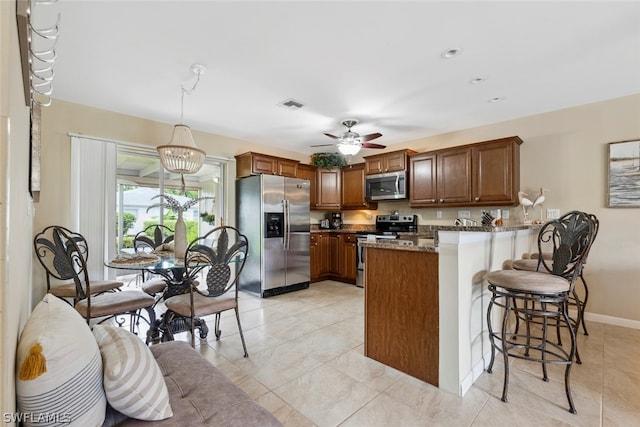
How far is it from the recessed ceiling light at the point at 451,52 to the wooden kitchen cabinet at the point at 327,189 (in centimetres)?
335

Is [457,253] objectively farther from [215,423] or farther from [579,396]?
[215,423]

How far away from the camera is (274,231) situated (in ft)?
14.7

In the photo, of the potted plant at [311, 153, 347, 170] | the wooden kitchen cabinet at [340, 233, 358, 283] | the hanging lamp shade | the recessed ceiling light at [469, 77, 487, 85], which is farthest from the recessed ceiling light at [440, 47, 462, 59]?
the wooden kitchen cabinet at [340, 233, 358, 283]

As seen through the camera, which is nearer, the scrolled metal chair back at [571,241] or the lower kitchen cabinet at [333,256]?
the scrolled metal chair back at [571,241]

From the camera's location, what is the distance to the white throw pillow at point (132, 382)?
94 cm

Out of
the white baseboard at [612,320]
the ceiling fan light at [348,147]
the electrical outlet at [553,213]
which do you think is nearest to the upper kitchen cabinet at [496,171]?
the electrical outlet at [553,213]

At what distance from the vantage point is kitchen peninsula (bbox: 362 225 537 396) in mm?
1878

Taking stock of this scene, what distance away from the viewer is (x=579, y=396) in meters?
1.86

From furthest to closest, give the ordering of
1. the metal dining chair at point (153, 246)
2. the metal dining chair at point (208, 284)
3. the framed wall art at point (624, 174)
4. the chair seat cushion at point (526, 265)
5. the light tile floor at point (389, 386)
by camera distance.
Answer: the framed wall art at point (624, 174) < the metal dining chair at point (153, 246) < the chair seat cushion at point (526, 265) < the metal dining chair at point (208, 284) < the light tile floor at point (389, 386)

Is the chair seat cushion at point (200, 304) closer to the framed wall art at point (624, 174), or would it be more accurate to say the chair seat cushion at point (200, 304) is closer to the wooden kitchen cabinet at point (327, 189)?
the wooden kitchen cabinet at point (327, 189)

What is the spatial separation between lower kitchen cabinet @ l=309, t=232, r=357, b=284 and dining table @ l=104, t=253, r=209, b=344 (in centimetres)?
259

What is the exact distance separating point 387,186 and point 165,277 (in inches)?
140

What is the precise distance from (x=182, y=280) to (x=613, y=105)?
501 cm

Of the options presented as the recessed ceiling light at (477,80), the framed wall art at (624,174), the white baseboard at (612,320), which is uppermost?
the recessed ceiling light at (477,80)
